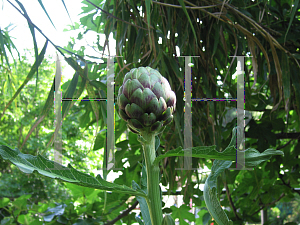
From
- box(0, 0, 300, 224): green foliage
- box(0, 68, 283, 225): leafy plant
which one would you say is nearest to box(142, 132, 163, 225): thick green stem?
box(0, 68, 283, 225): leafy plant

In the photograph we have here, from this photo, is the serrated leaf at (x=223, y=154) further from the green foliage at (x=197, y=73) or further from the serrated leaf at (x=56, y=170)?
the green foliage at (x=197, y=73)

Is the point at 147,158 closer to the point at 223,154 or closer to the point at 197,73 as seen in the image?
the point at 223,154

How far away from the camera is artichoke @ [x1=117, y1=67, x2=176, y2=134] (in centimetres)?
21

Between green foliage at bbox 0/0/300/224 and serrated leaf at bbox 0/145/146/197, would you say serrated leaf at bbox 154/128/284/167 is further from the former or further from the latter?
green foliage at bbox 0/0/300/224

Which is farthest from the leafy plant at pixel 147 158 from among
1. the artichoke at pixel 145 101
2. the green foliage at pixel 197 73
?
the green foliage at pixel 197 73

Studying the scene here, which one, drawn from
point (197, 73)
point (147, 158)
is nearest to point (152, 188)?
point (147, 158)

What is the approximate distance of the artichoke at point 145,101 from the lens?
210 mm

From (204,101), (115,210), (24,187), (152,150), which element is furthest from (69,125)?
(152,150)

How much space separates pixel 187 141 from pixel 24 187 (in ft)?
9.68

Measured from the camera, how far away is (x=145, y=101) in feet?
0.69

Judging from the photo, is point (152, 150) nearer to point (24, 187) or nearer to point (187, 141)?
point (187, 141)

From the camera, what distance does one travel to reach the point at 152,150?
23cm

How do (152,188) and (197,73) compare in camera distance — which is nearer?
(152,188)

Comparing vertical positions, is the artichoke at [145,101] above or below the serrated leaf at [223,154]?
above
